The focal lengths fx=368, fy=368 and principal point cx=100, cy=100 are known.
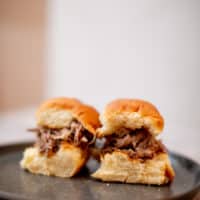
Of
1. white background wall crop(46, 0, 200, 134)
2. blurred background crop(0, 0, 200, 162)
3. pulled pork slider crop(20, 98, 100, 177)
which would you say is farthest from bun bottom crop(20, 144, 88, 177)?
white background wall crop(46, 0, 200, 134)

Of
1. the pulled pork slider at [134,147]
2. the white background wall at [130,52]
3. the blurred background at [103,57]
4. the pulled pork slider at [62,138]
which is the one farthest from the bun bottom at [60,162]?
the white background wall at [130,52]

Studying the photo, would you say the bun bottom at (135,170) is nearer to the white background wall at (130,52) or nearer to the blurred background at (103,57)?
the blurred background at (103,57)

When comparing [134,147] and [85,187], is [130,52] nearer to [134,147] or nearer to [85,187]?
[134,147]

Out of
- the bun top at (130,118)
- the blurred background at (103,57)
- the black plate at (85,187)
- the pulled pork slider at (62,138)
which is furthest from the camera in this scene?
the blurred background at (103,57)

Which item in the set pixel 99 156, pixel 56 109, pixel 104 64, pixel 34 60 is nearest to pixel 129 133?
pixel 99 156

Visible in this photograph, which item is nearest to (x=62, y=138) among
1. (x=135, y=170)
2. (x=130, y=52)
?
(x=135, y=170)

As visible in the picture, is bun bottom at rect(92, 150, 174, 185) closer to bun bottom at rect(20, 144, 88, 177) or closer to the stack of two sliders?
the stack of two sliders
